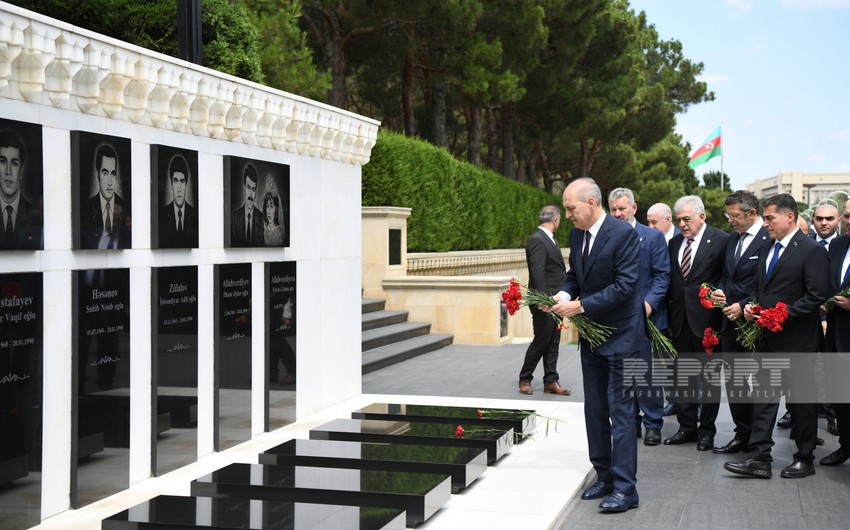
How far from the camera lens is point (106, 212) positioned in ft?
19.7

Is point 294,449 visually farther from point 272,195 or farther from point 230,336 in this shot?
point 272,195

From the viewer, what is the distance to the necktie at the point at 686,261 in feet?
27.1

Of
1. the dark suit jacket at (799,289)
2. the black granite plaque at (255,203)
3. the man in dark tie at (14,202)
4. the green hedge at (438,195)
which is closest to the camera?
Result: the man in dark tie at (14,202)

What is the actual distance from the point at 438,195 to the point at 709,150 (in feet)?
93.1

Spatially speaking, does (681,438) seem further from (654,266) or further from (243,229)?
(243,229)

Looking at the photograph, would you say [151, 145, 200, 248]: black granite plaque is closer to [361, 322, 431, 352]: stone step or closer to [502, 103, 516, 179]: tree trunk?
[361, 322, 431, 352]: stone step

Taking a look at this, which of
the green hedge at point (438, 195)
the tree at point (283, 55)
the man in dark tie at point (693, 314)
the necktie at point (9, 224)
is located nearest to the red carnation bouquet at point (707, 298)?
the man in dark tie at point (693, 314)

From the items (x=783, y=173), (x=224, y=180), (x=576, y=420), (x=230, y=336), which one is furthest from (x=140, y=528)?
(x=783, y=173)

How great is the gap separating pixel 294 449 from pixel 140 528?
6.39ft

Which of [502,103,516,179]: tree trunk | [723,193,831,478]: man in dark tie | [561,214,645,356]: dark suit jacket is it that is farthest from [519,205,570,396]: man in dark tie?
[502,103,516,179]: tree trunk

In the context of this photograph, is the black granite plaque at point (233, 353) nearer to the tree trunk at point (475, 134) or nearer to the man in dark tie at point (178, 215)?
the man in dark tie at point (178, 215)

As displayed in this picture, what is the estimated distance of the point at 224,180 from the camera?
749 cm

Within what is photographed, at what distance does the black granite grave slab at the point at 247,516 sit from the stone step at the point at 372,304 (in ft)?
33.9

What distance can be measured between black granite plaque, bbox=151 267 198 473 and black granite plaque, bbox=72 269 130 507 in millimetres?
385
